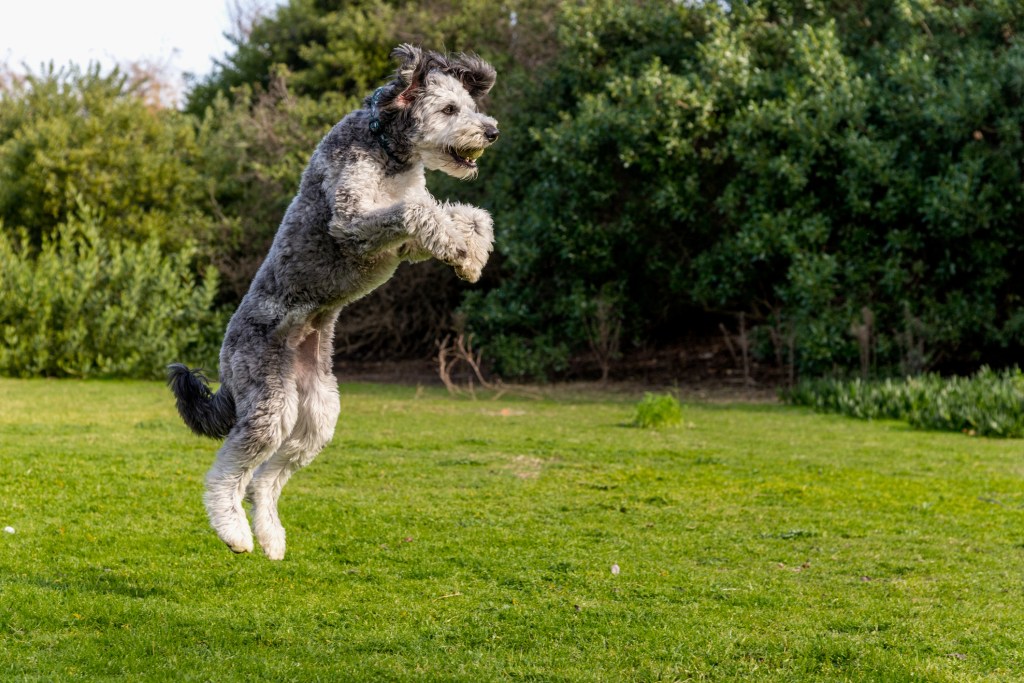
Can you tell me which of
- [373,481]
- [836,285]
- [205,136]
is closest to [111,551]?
[373,481]

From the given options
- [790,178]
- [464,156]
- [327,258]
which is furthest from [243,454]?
[790,178]

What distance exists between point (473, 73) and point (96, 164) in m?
15.9

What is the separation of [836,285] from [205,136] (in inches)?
494

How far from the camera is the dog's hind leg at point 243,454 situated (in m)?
4.95

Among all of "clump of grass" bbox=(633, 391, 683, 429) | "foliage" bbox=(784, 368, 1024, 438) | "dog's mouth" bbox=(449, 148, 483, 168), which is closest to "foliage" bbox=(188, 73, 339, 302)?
"clump of grass" bbox=(633, 391, 683, 429)

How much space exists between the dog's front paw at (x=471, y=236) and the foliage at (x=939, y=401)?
10.0 m

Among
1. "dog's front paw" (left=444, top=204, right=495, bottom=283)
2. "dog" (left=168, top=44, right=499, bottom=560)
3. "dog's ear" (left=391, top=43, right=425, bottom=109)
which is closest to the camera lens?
"dog's front paw" (left=444, top=204, right=495, bottom=283)

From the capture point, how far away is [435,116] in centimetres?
461

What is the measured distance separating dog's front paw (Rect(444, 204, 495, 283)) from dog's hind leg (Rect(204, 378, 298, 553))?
45.8 inches

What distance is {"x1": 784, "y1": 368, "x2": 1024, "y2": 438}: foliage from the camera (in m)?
12.9

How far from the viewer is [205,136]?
837 inches

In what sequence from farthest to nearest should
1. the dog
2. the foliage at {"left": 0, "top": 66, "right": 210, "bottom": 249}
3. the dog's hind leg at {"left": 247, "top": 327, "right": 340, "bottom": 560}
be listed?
1. the foliage at {"left": 0, "top": 66, "right": 210, "bottom": 249}
2. the dog's hind leg at {"left": 247, "top": 327, "right": 340, "bottom": 560}
3. the dog

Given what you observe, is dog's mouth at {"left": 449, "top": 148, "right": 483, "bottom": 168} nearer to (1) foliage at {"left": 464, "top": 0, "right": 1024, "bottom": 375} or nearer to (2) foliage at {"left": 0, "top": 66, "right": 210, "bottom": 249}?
(1) foliage at {"left": 464, "top": 0, "right": 1024, "bottom": 375}

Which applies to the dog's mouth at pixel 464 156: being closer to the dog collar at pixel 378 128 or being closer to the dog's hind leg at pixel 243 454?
the dog collar at pixel 378 128
